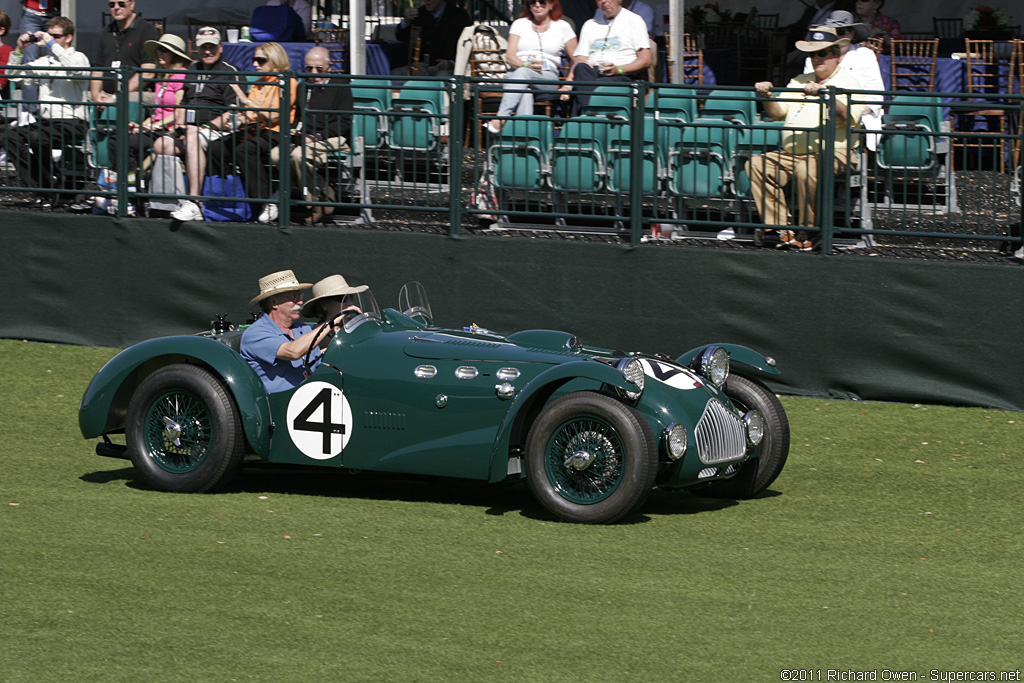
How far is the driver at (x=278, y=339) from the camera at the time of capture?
730 centimetres

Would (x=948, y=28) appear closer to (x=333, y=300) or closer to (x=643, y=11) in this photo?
(x=643, y=11)

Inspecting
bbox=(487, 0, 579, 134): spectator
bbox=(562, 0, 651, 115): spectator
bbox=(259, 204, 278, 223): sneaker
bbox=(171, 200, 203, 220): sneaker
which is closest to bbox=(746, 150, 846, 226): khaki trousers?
bbox=(562, 0, 651, 115): spectator

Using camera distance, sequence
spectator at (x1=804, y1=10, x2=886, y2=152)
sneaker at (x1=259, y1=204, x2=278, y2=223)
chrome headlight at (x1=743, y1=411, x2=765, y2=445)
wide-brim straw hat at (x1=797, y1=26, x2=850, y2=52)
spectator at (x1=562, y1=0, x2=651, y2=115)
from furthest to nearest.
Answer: spectator at (x1=562, y1=0, x2=651, y2=115), sneaker at (x1=259, y1=204, x2=278, y2=223), spectator at (x1=804, y1=10, x2=886, y2=152), wide-brim straw hat at (x1=797, y1=26, x2=850, y2=52), chrome headlight at (x1=743, y1=411, x2=765, y2=445)

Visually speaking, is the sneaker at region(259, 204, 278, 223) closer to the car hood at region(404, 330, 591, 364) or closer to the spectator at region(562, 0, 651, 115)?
the spectator at region(562, 0, 651, 115)

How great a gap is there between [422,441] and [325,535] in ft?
2.40

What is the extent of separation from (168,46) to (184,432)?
5807mm

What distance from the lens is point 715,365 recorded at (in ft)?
24.1

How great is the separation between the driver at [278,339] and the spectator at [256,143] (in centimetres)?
397

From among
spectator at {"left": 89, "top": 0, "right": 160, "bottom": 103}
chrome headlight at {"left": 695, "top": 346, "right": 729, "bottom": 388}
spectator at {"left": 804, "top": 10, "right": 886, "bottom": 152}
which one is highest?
spectator at {"left": 89, "top": 0, "right": 160, "bottom": 103}

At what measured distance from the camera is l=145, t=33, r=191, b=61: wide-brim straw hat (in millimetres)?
12273

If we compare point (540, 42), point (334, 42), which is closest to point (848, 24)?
point (540, 42)

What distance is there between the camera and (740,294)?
1021 centimetres

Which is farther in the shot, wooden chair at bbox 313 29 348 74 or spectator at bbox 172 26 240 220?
wooden chair at bbox 313 29 348 74

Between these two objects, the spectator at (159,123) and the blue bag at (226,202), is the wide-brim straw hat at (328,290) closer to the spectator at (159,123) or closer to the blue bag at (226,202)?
the blue bag at (226,202)
